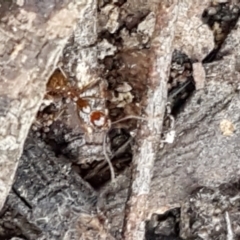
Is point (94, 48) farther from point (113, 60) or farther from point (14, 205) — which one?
point (14, 205)

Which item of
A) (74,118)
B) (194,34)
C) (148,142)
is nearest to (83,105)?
(74,118)

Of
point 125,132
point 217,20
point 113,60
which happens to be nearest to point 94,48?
point 113,60

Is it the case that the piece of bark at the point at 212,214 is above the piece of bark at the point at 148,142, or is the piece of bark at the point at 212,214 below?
below

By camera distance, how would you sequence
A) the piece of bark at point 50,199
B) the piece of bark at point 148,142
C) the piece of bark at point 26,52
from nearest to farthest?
the piece of bark at point 26,52 → the piece of bark at point 148,142 → the piece of bark at point 50,199

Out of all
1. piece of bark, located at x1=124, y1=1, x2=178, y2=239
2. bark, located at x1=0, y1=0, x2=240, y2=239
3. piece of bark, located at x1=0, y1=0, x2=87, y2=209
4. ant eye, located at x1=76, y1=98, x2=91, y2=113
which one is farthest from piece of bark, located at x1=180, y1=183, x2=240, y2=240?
piece of bark, located at x1=0, y1=0, x2=87, y2=209

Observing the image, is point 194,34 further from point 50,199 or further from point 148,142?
point 50,199

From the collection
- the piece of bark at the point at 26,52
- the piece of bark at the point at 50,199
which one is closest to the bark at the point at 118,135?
the piece of bark at the point at 50,199

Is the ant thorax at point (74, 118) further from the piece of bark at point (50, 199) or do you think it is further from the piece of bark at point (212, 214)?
the piece of bark at point (212, 214)
